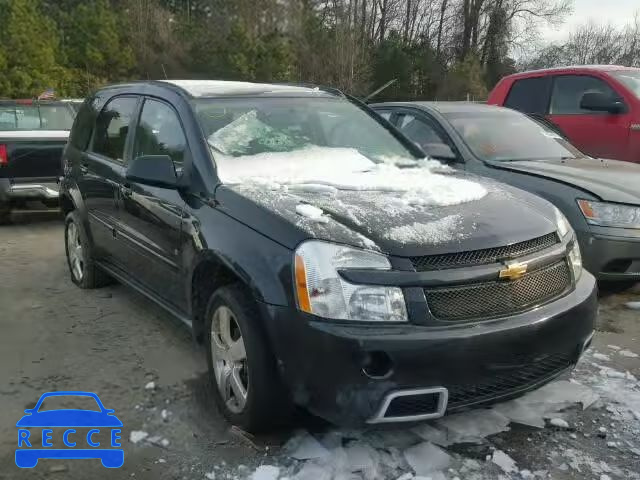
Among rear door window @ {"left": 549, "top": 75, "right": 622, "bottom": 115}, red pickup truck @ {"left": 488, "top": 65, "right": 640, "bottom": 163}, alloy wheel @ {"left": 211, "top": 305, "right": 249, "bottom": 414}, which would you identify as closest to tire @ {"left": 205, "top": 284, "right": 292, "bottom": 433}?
alloy wheel @ {"left": 211, "top": 305, "right": 249, "bottom": 414}

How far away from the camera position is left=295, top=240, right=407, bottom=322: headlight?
8.07ft

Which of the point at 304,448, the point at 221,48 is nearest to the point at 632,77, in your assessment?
the point at 304,448

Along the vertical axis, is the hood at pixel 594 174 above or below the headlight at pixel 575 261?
above

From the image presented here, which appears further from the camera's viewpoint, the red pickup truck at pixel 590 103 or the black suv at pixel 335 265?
the red pickup truck at pixel 590 103

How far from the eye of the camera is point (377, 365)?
2434mm

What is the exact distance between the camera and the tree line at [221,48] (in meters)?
23.9

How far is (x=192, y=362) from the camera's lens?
3789mm

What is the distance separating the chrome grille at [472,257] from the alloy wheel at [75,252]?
11.4 ft

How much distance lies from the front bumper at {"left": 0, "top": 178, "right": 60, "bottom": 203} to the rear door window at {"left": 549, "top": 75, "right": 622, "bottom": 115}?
6.30 m

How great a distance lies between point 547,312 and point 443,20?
1796 inches

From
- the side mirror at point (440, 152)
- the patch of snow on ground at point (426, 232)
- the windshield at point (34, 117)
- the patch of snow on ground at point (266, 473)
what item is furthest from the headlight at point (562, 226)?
the windshield at point (34, 117)

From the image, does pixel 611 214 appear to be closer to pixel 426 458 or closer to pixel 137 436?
pixel 426 458

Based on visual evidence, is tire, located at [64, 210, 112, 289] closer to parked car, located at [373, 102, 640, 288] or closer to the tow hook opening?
parked car, located at [373, 102, 640, 288]

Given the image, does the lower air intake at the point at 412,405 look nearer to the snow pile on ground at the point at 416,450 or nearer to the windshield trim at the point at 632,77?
the snow pile on ground at the point at 416,450
